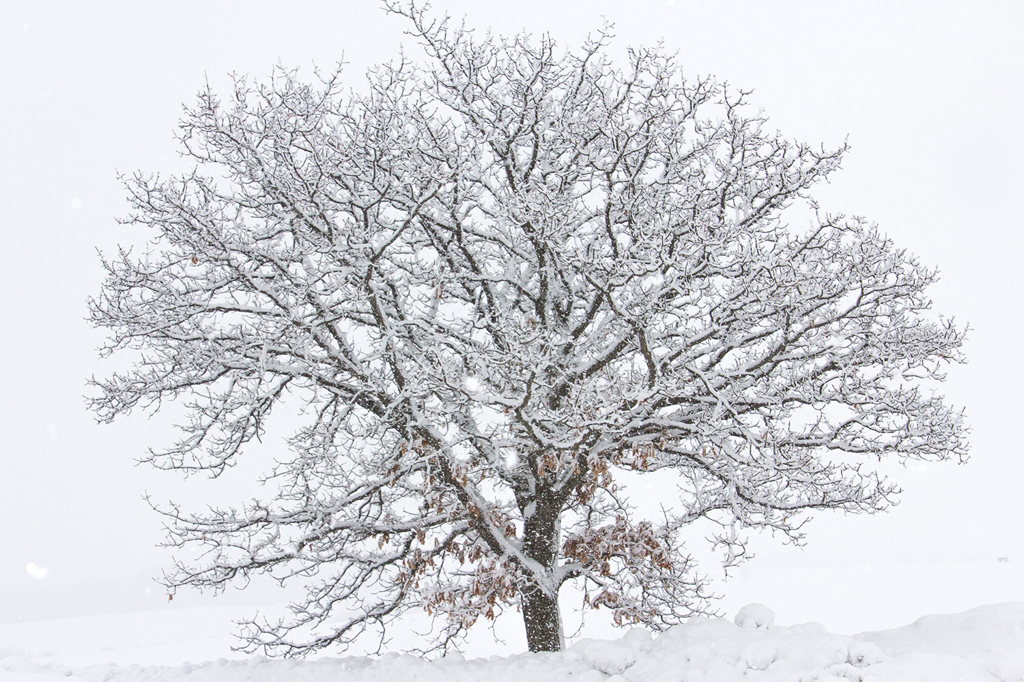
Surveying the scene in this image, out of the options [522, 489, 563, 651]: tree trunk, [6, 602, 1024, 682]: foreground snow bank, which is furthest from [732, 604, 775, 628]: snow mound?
[522, 489, 563, 651]: tree trunk

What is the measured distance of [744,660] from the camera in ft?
19.4

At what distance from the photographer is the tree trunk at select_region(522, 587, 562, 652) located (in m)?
8.43

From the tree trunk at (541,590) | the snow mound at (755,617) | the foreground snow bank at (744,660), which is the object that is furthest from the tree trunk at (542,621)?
the snow mound at (755,617)

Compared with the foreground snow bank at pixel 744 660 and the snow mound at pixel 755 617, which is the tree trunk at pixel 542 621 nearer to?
the foreground snow bank at pixel 744 660

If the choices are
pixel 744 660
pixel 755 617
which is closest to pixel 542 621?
pixel 755 617

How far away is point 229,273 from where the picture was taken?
7.65 metres

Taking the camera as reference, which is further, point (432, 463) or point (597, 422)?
point (432, 463)

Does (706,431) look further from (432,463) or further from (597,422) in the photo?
(432,463)

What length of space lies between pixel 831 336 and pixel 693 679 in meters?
4.07

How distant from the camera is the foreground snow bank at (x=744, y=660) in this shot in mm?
5461

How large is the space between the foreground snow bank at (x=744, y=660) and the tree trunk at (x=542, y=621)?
1125 millimetres

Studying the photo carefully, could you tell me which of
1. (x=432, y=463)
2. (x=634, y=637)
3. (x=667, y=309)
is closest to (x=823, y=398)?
(x=667, y=309)

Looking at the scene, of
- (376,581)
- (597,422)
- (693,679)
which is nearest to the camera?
(693,679)

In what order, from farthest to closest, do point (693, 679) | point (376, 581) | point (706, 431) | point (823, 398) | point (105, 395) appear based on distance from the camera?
point (376, 581)
point (105, 395)
point (823, 398)
point (706, 431)
point (693, 679)
